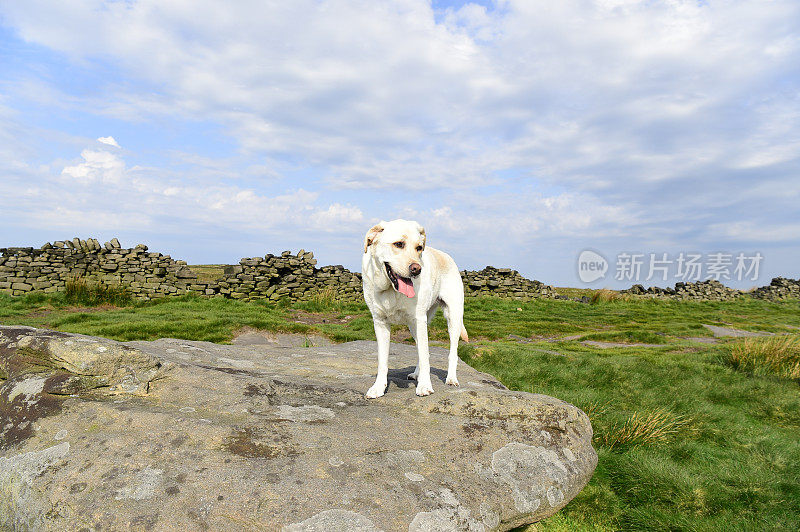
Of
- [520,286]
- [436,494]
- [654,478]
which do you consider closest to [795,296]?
[520,286]

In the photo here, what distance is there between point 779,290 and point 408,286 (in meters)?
63.1

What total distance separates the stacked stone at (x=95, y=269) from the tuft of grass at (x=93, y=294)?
130cm

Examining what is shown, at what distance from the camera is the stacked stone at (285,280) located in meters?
26.2

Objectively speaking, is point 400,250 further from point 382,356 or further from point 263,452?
point 263,452

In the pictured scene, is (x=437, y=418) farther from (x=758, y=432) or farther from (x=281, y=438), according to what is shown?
(x=758, y=432)

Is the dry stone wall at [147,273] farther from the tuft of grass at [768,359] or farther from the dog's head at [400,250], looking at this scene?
the dog's head at [400,250]

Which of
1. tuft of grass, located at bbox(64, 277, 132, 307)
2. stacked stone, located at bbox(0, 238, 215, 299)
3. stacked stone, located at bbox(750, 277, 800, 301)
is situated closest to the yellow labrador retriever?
tuft of grass, located at bbox(64, 277, 132, 307)

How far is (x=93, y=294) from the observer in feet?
74.3

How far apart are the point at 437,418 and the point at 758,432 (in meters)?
6.91

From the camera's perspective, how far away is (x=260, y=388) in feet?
15.6

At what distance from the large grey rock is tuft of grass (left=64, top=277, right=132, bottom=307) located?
780 inches

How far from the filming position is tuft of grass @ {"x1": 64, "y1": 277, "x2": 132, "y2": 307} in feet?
72.7

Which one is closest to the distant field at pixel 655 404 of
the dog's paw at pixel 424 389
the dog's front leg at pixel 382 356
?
the dog's paw at pixel 424 389

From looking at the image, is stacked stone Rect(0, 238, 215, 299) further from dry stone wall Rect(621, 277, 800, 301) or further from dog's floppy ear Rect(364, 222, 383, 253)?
dry stone wall Rect(621, 277, 800, 301)
